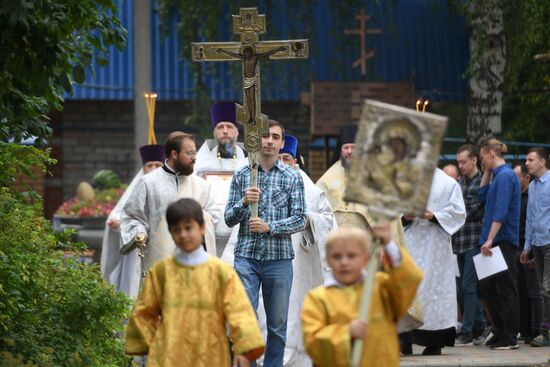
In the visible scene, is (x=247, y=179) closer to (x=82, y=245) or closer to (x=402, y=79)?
(x=82, y=245)

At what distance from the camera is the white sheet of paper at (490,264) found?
1295cm

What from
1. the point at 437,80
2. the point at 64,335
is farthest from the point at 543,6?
the point at 64,335

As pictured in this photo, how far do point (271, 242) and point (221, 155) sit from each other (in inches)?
94.7

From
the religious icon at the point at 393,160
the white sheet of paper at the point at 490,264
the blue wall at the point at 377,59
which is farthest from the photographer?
the blue wall at the point at 377,59

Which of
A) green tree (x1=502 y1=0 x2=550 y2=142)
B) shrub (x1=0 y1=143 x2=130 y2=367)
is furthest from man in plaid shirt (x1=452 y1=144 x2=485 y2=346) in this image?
green tree (x1=502 y1=0 x2=550 y2=142)

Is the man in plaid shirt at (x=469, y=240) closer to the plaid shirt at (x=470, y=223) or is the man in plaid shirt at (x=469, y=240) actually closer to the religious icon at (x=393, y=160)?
the plaid shirt at (x=470, y=223)

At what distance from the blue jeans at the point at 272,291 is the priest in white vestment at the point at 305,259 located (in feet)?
3.08

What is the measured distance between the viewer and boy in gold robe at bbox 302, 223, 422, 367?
6.77m

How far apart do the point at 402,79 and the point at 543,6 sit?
471 centimetres

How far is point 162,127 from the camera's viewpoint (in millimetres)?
25609

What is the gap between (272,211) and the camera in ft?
33.6

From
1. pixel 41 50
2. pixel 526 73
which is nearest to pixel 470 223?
pixel 41 50

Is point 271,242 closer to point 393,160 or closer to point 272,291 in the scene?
point 272,291

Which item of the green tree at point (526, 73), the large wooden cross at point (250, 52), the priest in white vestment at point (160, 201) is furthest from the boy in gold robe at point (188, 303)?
the green tree at point (526, 73)
